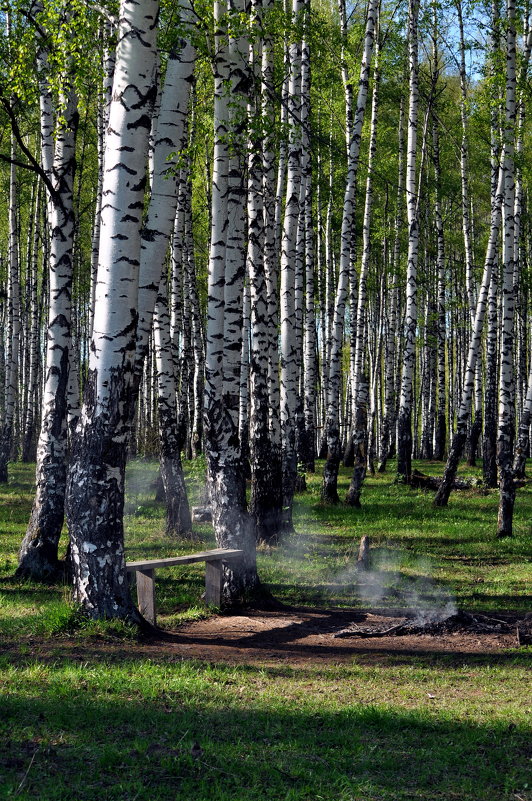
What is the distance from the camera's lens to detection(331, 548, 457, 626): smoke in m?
9.20

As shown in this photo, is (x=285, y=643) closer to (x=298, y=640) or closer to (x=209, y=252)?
(x=298, y=640)

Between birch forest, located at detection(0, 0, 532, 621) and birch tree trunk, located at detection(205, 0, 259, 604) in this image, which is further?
birch tree trunk, located at detection(205, 0, 259, 604)

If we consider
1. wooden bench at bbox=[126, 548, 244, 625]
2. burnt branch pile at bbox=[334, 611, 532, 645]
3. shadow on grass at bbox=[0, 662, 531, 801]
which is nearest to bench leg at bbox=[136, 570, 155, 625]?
wooden bench at bbox=[126, 548, 244, 625]

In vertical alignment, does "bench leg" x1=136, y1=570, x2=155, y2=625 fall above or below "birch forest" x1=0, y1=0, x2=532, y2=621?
below

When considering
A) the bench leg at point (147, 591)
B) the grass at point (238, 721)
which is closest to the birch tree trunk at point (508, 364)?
the grass at point (238, 721)

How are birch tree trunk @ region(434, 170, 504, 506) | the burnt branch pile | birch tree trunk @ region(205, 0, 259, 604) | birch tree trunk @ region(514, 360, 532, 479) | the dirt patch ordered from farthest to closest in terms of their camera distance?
1. birch tree trunk @ region(514, 360, 532, 479)
2. birch tree trunk @ region(434, 170, 504, 506)
3. birch tree trunk @ region(205, 0, 259, 604)
4. the burnt branch pile
5. the dirt patch

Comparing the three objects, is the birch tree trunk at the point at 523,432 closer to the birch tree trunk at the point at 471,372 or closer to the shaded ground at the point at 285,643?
the birch tree trunk at the point at 471,372

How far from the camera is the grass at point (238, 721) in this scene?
423cm

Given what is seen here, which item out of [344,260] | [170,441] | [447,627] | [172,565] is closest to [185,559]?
[172,565]

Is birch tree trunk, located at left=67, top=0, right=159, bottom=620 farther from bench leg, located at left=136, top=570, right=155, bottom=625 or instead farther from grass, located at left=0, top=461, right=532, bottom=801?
bench leg, located at left=136, top=570, right=155, bottom=625

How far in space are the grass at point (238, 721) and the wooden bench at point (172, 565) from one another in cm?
28

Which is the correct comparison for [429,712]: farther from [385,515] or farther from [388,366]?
[388,366]

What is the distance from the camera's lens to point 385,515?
1603 centimetres

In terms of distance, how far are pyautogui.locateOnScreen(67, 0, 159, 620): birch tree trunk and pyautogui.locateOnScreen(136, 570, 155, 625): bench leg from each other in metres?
0.77
